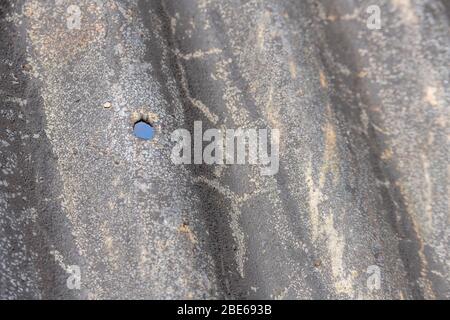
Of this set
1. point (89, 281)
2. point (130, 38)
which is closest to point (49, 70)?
point (130, 38)

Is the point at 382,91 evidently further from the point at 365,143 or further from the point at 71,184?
the point at 71,184

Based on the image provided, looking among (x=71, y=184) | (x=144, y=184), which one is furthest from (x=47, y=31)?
(x=144, y=184)
